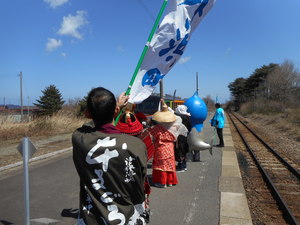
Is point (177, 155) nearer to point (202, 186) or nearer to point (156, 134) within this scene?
point (202, 186)

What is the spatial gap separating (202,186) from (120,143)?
4181mm

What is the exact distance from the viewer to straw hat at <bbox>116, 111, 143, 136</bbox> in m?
3.45

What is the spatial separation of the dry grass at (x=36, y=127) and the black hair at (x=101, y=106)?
11692 millimetres

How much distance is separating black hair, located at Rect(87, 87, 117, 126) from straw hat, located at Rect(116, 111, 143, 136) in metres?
1.67

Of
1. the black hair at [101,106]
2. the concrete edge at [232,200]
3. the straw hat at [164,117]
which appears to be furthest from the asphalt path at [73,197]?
the black hair at [101,106]

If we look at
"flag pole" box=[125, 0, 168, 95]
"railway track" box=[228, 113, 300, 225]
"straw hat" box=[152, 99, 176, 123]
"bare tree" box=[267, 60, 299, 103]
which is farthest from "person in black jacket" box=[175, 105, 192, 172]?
"bare tree" box=[267, 60, 299, 103]

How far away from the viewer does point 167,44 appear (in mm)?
2869

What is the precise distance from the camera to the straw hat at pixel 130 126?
3447 millimetres

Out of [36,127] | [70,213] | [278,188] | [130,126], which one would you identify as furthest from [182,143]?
[36,127]

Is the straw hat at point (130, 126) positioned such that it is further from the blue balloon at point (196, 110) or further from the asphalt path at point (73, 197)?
the blue balloon at point (196, 110)

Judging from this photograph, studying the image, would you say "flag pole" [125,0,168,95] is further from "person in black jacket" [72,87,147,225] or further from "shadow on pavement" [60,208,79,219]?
"shadow on pavement" [60,208,79,219]

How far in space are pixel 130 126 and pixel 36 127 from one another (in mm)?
12123

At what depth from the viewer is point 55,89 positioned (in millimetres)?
41188

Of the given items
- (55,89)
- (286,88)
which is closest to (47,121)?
(55,89)
